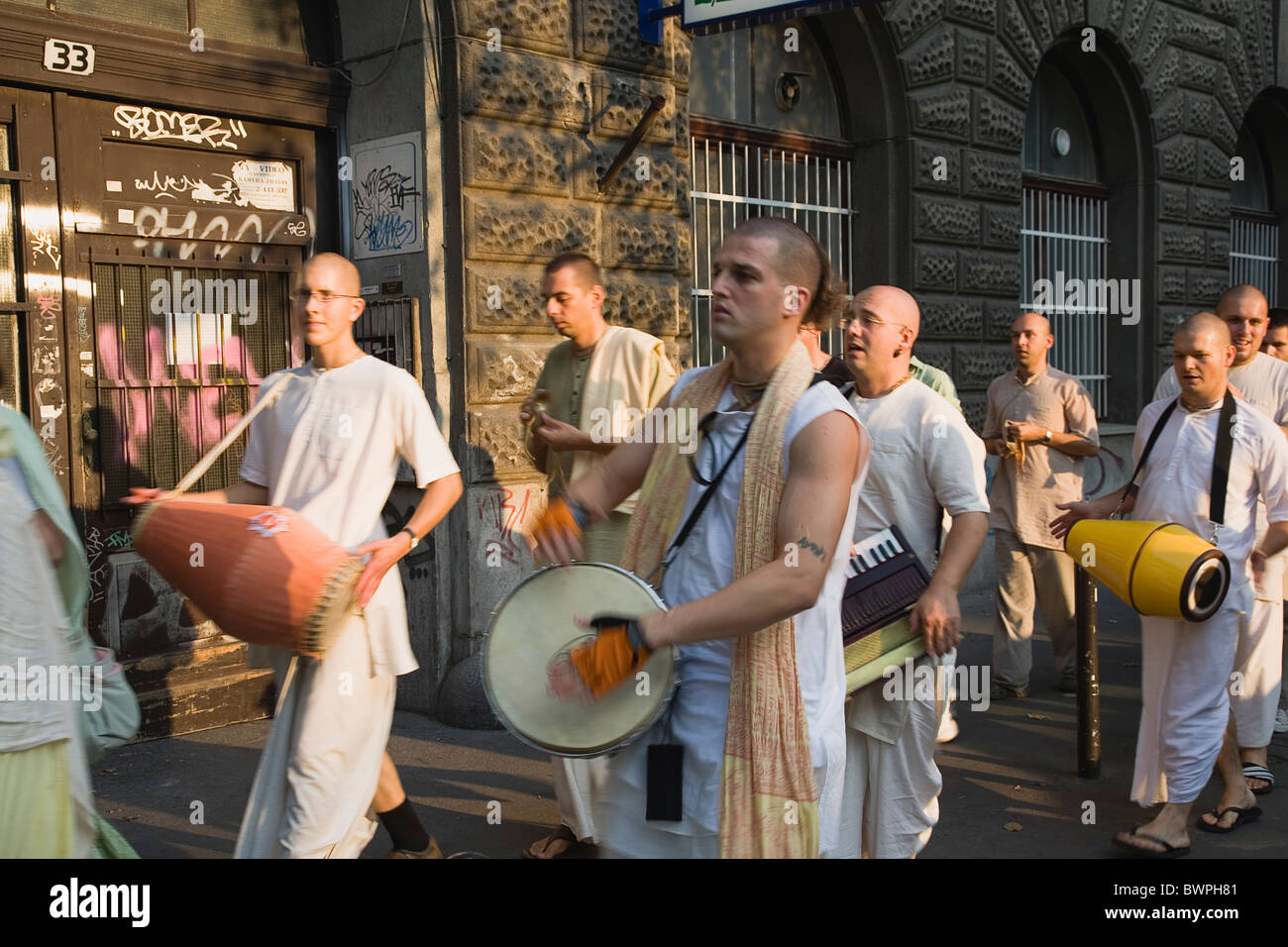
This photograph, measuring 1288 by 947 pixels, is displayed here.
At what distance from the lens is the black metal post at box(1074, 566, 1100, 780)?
5816 mm

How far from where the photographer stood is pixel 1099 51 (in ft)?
38.7

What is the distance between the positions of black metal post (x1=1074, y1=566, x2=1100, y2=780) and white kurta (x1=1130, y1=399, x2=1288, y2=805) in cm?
68

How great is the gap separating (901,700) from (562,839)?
1435 millimetres

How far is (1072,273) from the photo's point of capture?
12.2 m

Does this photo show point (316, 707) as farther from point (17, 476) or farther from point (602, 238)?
point (602, 238)

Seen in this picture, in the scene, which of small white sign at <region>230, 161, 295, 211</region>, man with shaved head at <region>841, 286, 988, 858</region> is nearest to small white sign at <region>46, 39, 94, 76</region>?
small white sign at <region>230, 161, 295, 211</region>

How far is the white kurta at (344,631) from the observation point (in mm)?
3959

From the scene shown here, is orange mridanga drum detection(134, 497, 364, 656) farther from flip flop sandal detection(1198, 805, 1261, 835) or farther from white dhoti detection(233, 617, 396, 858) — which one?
flip flop sandal detection(1198, 805, 1261, 835)

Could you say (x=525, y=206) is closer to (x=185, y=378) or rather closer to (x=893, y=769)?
(x=185, y=378)

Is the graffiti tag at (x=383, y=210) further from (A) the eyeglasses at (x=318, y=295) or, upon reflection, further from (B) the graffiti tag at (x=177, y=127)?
(A) the eyeglasses at (x=318, y=295)
